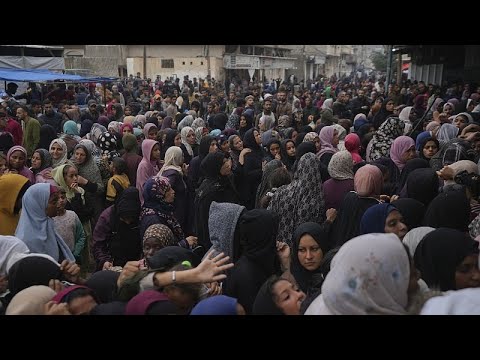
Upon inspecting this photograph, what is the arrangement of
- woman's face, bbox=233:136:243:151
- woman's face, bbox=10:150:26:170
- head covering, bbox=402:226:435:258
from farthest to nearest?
woman's face, bbox=233:136:243:151
woman's face, bbox=10:150:26:170
head covering, bbox=402:226:435:258

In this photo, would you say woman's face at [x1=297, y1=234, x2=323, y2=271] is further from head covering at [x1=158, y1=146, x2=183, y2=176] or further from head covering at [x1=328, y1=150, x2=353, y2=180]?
head covering at [x1=158, y1=146, x2=183, y2=176]

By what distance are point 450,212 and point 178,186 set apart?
2807 millimetres

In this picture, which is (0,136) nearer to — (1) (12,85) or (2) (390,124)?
(2) (390,124)

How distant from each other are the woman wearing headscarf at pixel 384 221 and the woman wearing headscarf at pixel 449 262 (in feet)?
2.29

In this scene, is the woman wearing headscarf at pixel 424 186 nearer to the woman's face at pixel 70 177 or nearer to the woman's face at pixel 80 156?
the woman's face at pixel 70 177

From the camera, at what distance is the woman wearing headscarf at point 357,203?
3.96 meters

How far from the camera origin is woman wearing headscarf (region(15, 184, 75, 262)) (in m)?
3.66

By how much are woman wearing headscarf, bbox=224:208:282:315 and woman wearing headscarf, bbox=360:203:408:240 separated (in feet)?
2.02

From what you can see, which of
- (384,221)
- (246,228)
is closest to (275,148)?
(384,221)

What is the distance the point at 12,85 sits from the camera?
13.5 metres

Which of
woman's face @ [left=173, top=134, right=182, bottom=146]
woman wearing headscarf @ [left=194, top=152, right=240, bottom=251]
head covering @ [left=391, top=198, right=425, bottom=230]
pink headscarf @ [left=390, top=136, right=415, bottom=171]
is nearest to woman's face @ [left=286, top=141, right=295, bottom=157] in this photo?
pink headscarf @ [left=390, top=136, right=415, bottom=171]

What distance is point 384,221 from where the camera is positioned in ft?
11.0
